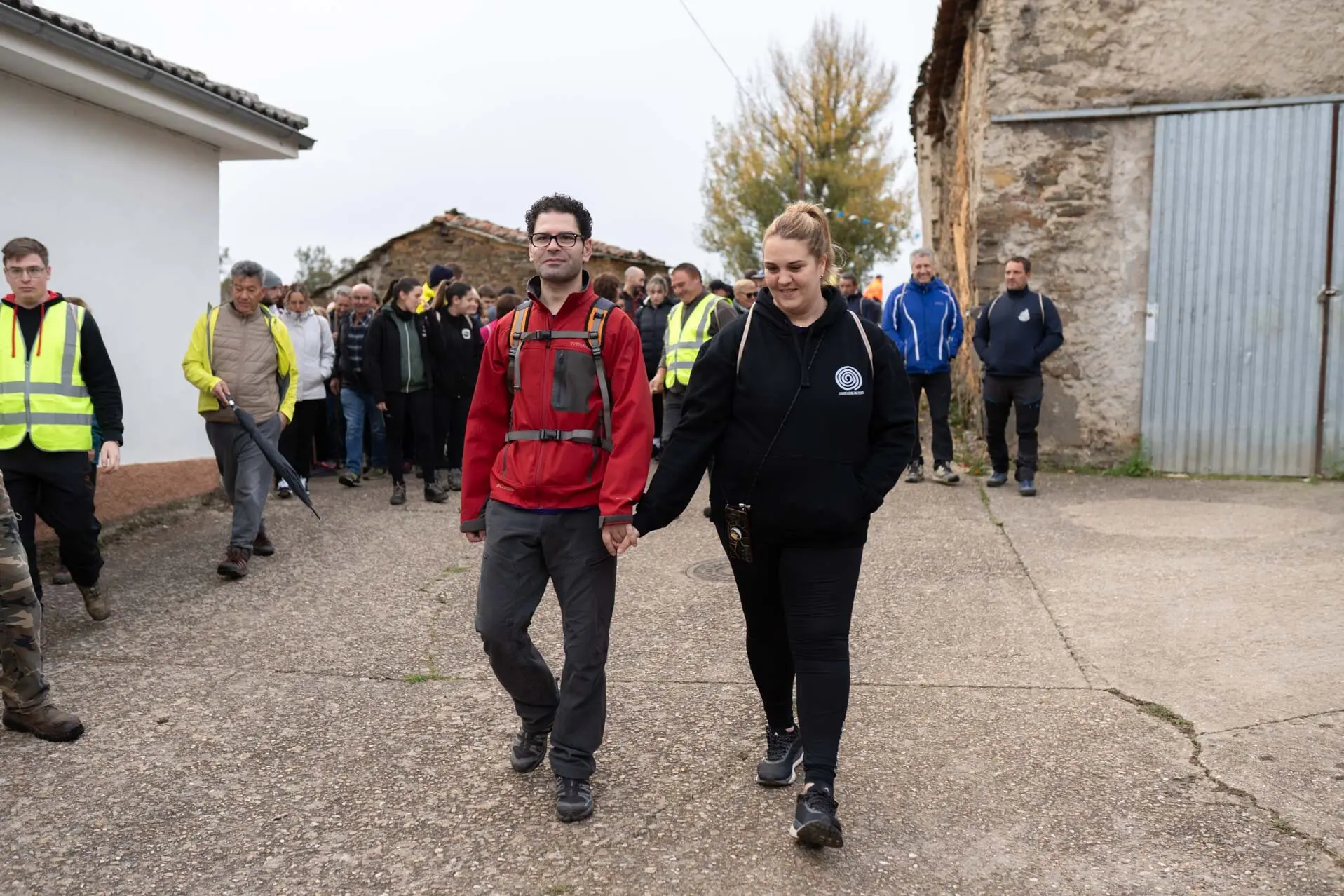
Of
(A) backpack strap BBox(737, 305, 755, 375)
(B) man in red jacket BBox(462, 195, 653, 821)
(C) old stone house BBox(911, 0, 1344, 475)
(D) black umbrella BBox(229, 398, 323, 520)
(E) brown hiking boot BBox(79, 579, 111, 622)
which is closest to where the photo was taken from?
(A) backpack strap BBox(737, 305, 755, 375)

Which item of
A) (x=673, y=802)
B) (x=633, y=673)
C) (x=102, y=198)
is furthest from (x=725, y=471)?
(x=102, y=198)

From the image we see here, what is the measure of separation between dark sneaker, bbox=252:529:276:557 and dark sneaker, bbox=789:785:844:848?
16.5ft

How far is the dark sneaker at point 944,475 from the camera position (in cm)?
945

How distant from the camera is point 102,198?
8.17 m

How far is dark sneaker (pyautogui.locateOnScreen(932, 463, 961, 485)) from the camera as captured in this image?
9.45 meters

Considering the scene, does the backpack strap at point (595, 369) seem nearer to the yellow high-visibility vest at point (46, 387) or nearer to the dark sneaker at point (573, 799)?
the dark sneaker at point (573, 799)

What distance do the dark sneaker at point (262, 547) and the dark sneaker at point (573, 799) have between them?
14.4ft

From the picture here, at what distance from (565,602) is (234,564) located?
3.82 m

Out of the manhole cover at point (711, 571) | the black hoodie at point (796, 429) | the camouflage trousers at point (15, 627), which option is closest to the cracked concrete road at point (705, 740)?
the manhole cover at point (711, 571)

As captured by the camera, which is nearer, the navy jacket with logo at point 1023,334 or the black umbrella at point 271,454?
the black umbrella at point 271,454

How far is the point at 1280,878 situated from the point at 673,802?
67.4 inches

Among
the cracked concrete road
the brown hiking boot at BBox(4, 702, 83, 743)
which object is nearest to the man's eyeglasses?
the cracked concrete road

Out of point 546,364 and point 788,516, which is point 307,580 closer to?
point 546,364

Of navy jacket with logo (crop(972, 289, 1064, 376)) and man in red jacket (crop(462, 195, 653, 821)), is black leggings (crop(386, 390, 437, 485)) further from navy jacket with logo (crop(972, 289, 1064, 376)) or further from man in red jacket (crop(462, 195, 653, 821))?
man in red jacket (crop(462, 195, 653, 821))
